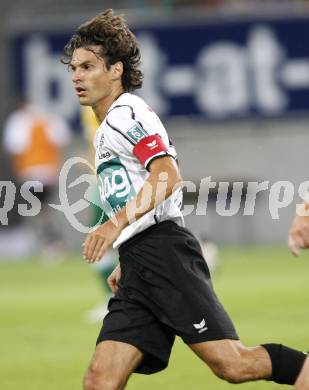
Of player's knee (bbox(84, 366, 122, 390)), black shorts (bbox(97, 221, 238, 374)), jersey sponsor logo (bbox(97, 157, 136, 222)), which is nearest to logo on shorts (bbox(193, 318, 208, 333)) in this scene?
black shorts (bbox(97, 221, 238, 374))

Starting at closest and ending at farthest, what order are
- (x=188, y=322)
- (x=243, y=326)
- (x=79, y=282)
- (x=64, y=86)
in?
(x=188, y=322), (x=243, y=326), (x=79, y=282), (x=64, y=86)

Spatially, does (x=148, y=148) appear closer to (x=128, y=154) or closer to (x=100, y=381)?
(x=128, y=154)

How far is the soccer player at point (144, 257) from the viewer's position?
20.0 feet

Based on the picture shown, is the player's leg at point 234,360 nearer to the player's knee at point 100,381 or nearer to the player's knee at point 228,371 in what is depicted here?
the player's knee at point 228,371

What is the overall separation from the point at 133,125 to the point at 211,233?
14313mm

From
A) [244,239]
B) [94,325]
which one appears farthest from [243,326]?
[244,239]

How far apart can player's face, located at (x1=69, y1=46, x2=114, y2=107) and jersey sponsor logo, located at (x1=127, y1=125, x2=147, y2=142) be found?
38 cm

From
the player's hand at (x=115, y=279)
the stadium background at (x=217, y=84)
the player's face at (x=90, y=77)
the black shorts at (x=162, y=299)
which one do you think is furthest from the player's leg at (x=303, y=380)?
the stadium background at (x=217, y=84)

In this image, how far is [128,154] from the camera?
6250 mm

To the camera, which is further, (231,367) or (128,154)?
(128,154)

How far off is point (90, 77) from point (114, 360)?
55.6 inches

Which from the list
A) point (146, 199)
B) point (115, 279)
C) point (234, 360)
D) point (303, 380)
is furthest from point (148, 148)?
point (303, 380)

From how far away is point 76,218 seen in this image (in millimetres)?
21156

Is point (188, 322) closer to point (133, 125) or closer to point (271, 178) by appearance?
point (133, 125)
